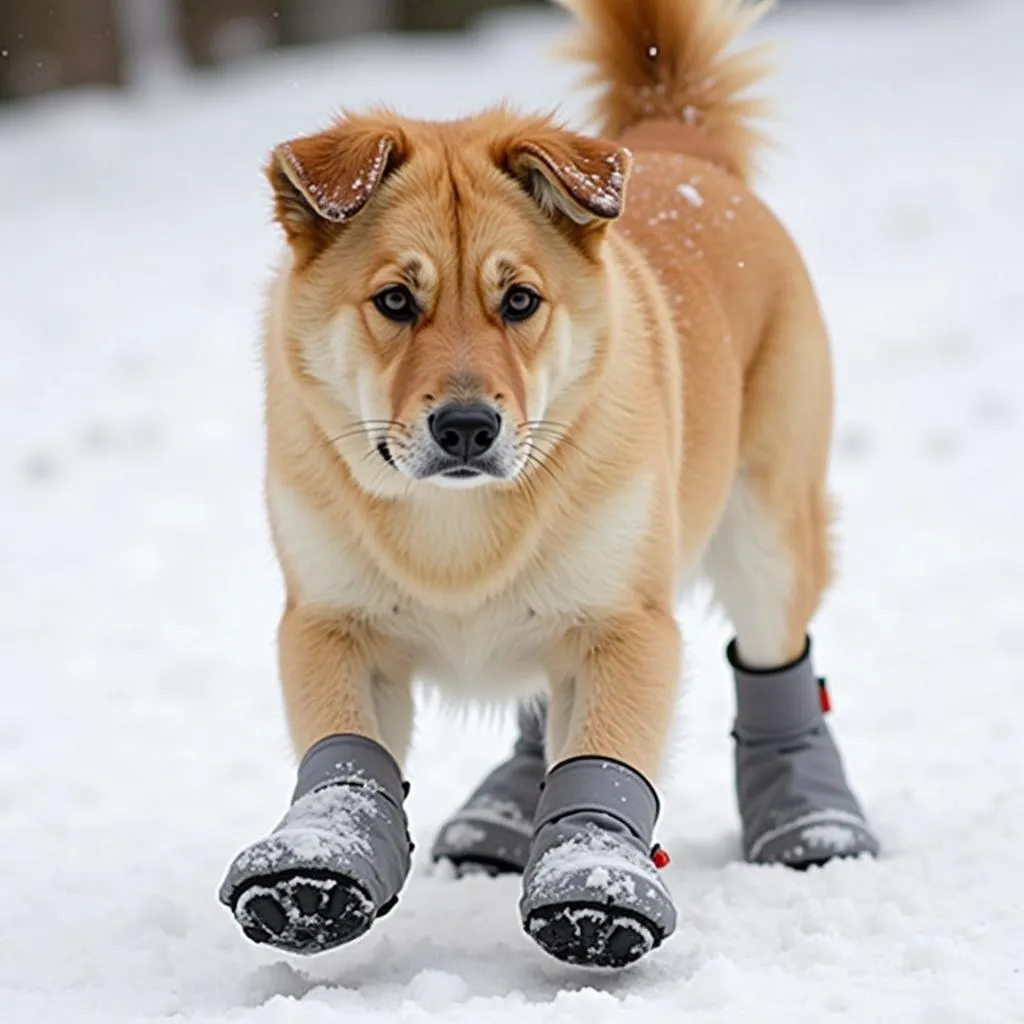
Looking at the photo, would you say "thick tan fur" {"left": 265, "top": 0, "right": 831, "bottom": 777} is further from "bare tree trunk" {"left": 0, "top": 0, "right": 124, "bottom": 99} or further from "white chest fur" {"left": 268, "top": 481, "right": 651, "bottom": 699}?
"bare tree trunk" {"left": 0, "top": 0, "right": 124, "bottom": 99}

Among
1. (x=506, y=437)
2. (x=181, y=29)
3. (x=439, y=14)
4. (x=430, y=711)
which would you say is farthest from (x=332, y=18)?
(x=506, y=437)

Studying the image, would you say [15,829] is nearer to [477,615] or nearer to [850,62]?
[477,615]

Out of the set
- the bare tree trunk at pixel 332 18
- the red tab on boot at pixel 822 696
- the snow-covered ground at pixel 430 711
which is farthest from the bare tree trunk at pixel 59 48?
the red tab on boot at pixel 822 696

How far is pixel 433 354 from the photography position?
324 cm

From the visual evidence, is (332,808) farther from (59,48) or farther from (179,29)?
(179,29)

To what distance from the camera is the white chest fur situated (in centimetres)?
354

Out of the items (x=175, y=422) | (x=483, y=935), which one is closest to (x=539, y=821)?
(x=483, y=935)

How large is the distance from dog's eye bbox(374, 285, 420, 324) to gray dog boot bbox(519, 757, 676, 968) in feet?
2.90

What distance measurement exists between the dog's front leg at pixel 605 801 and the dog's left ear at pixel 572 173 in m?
0.75

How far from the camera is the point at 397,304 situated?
3.36 m

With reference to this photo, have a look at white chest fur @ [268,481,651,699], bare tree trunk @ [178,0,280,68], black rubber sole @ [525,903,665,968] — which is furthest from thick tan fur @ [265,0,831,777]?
bare tree trunk @ [178,0,280,68]

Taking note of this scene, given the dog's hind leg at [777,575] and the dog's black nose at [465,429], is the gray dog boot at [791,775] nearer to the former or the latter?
the dog's hind leg at [777,575]

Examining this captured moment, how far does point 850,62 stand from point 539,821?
12.7 meters

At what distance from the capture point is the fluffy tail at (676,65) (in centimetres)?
470
